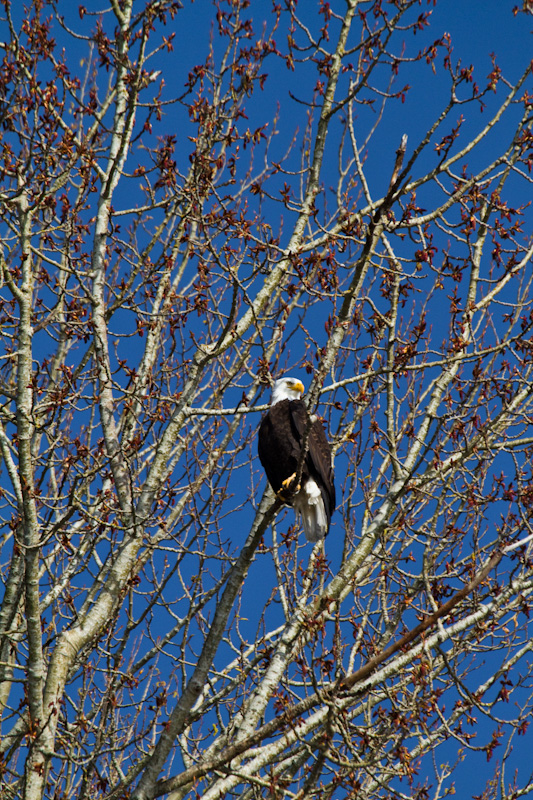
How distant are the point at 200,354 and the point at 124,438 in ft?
2.93

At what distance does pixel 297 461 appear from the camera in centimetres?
648

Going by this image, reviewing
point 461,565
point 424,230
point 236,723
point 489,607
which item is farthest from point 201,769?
point 424,230

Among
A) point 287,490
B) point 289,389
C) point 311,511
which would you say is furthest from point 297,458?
point 287,490

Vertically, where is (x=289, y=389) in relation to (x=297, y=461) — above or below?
above

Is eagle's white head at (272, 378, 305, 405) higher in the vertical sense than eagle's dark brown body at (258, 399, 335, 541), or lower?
higher

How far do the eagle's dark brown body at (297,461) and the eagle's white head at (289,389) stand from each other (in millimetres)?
135

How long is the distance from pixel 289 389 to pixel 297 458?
28.8 inches

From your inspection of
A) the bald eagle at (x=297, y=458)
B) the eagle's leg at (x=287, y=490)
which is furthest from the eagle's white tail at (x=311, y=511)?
the eagle's leg at (x=287, y=490)

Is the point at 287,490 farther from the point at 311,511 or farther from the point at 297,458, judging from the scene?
the point at 311,511

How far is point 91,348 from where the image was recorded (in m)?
6.81

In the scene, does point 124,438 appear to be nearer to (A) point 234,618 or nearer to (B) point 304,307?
(A) point 234,618

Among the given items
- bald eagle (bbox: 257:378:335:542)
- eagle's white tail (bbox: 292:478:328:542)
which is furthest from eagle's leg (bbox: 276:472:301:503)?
eagle's white tail (bbox: 292:478:328:542)

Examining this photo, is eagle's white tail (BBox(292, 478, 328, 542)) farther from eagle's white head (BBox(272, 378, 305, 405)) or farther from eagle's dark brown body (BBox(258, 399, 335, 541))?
eagle's white head (BBox(272, 378, 305, 405))

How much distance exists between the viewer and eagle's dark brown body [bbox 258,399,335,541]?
6535 mm
